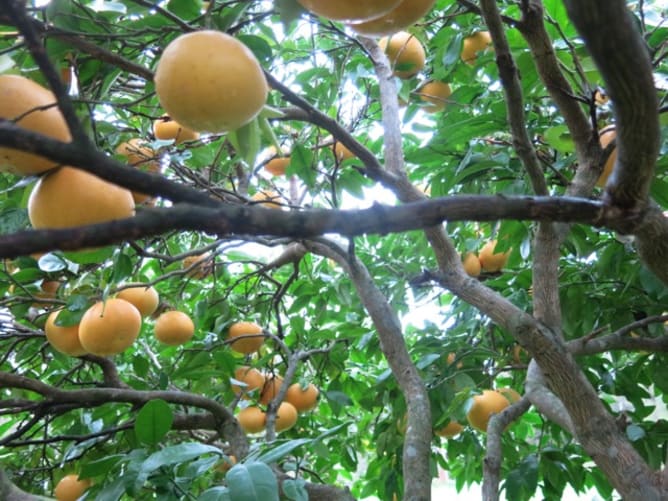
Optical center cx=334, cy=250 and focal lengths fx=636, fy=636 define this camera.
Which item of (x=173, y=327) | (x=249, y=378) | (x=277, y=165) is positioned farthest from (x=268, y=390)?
(x=277, y=165)

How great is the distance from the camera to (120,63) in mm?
753

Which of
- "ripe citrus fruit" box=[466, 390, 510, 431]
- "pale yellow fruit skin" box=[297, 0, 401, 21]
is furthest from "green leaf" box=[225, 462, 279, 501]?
"ripe citrus fruit" box=[466, 390, 510, 431]

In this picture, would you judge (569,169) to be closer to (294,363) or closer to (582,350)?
(582,350)

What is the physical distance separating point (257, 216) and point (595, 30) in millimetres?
219

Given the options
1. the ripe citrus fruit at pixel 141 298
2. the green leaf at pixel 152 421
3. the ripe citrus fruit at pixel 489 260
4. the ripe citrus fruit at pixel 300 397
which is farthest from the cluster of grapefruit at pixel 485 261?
the green leaf at pixel 152 421

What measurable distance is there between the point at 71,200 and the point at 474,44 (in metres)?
1.18

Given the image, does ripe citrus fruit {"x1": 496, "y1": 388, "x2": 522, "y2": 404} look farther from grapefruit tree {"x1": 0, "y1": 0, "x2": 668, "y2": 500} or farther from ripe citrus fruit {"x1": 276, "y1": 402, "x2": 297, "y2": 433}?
ripe citrus fruit {"x1": 276, "y1": 402, "x2": 297, "y2": 433}

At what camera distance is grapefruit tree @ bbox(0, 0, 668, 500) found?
47 cm

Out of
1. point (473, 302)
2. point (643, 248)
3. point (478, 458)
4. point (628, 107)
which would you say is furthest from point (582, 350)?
point (478, 458)

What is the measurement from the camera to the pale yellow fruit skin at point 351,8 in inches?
22.0

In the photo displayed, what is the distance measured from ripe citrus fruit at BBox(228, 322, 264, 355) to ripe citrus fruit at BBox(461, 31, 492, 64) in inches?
37.6

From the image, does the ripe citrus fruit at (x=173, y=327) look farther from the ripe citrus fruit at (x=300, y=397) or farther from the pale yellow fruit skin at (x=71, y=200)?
the pale yellow fruit skin at (x=71, y=200)

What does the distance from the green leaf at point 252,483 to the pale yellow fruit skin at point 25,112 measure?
1.36 feet

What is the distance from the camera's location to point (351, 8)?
1.86 ft
